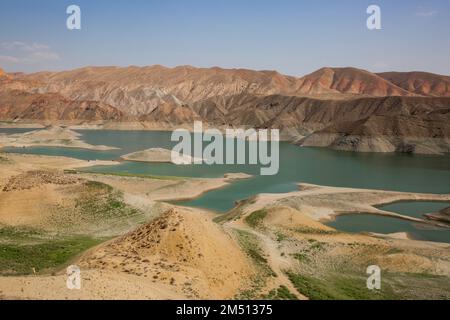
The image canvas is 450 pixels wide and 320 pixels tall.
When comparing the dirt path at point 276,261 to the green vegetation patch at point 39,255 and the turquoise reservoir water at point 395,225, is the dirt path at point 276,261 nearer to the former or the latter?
the green vegetation patch at point 39,255

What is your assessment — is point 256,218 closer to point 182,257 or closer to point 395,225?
point 395,225

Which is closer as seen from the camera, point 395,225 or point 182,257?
point 182,257

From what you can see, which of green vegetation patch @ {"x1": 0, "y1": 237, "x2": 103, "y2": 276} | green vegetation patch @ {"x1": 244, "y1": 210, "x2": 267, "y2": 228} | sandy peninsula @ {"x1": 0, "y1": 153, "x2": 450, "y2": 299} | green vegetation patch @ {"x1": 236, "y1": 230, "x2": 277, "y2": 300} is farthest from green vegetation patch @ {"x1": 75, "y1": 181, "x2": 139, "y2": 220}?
green vegetation patch @ {"x1": 236, "y1": 230, "x2": 277, "y2": 300}

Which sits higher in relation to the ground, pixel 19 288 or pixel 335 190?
pixel 19 288

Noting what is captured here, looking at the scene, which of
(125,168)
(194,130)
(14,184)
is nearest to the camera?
(14,184)

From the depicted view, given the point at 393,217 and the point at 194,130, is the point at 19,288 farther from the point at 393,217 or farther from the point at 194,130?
the point at 194,130

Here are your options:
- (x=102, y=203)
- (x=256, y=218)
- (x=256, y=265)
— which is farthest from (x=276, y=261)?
(x=102, y=203)

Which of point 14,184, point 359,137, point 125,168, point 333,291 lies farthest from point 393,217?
point 359,137
